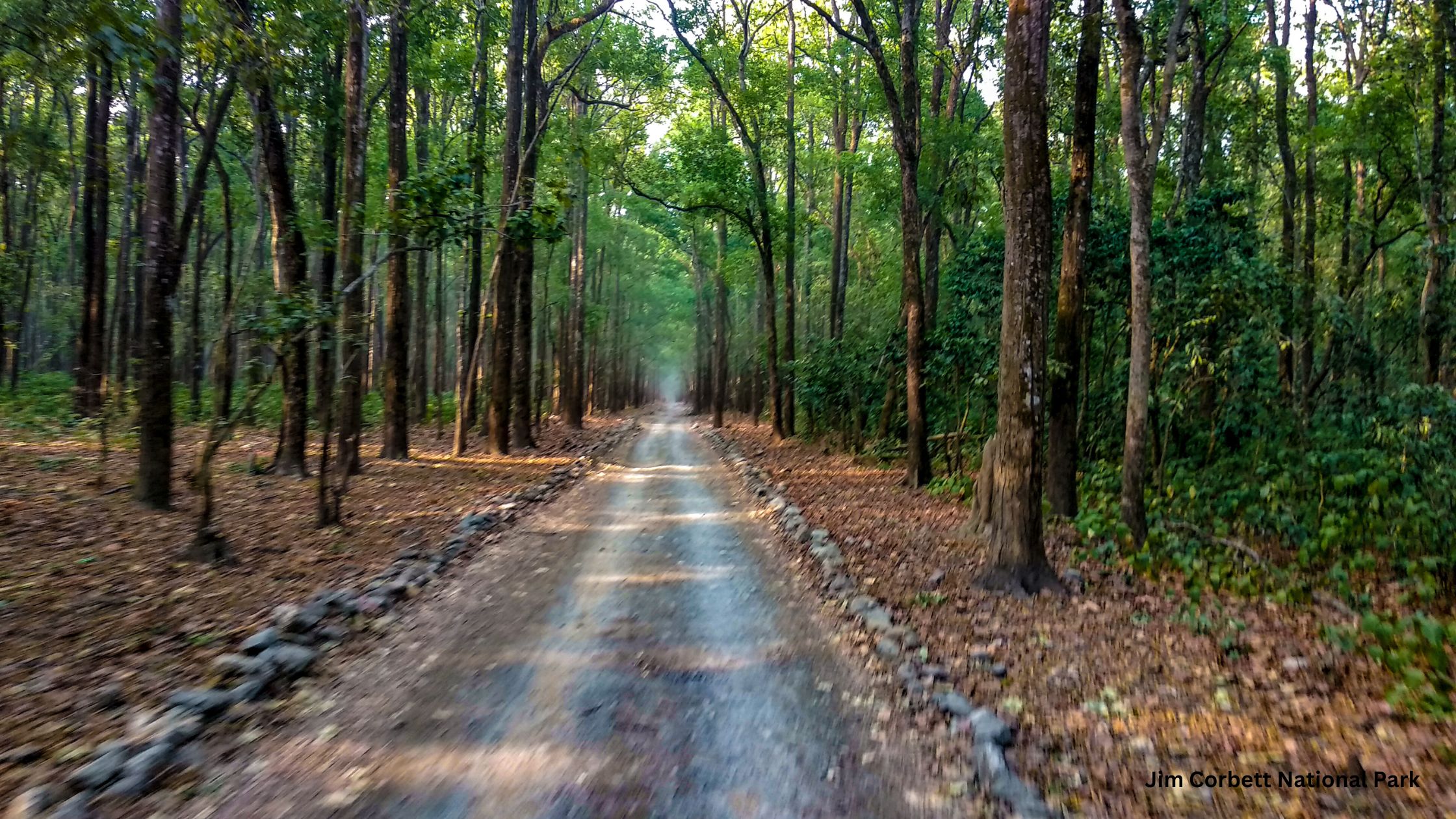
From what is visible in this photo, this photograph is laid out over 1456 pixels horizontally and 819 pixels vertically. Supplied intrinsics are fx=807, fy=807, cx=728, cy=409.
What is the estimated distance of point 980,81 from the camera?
21109mm

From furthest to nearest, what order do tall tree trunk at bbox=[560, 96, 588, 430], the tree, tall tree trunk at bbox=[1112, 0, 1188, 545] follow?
tall tree trunk at bbox=[560, 96, 588, 430]
the tree
tall tree trunk at bbox=[1112, 0, 1188, 545]

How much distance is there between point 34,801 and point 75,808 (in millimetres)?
174

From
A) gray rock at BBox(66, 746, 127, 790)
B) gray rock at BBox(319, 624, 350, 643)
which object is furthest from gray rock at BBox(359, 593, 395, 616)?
gray rock at BBox(66, 746, 127, 790)

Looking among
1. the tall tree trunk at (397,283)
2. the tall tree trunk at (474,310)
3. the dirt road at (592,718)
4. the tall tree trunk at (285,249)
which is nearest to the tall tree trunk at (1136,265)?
the dirt road at (592,718)

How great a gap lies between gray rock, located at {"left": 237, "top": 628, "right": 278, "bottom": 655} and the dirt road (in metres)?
0.63

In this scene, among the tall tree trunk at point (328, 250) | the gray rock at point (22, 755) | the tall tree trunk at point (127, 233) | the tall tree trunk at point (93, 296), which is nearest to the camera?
the gray rock at point (22, 755)

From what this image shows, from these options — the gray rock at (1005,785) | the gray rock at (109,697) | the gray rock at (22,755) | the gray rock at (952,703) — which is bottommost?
the gray rock at (1005,785)

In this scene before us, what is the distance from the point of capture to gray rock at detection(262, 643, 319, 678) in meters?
5.17

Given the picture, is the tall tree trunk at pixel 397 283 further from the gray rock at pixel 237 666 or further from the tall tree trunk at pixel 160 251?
the gray rock at pixel 237 666

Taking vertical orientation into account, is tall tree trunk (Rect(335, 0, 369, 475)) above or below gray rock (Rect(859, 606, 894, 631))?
above

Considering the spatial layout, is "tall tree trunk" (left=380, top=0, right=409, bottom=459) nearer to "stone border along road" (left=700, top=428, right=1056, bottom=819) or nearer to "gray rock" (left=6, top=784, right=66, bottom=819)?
"stone border along road" (left=700, top=428, right=1056, bottom=819)

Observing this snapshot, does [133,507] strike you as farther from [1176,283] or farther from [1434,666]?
[1176,283]

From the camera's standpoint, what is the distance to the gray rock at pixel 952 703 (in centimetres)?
467

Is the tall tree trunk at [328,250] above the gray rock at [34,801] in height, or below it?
above
